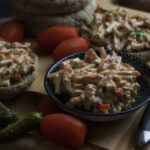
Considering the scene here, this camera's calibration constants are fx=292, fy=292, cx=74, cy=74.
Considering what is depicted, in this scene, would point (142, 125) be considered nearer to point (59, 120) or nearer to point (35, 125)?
point (59, 120)

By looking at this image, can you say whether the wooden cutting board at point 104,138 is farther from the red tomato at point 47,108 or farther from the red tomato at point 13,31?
the red tomato at point 13,31

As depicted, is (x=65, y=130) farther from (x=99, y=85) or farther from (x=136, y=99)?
(x=136, y=99)

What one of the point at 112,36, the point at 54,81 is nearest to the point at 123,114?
the point at 54,81

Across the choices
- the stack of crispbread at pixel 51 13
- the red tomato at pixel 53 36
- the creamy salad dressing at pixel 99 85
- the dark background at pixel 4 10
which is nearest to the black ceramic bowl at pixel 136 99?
the creamy salad dressing at pixel 99 85

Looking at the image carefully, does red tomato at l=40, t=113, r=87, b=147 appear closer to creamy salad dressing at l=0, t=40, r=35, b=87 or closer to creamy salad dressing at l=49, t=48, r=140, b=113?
creamy salad dressing at l=49, t=48, r=140, b=113

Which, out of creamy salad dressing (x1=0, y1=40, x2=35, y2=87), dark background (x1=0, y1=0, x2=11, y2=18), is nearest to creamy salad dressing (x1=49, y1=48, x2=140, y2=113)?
creamy salad dressing (x1=0, y1=40, x2=35, y2=87)
